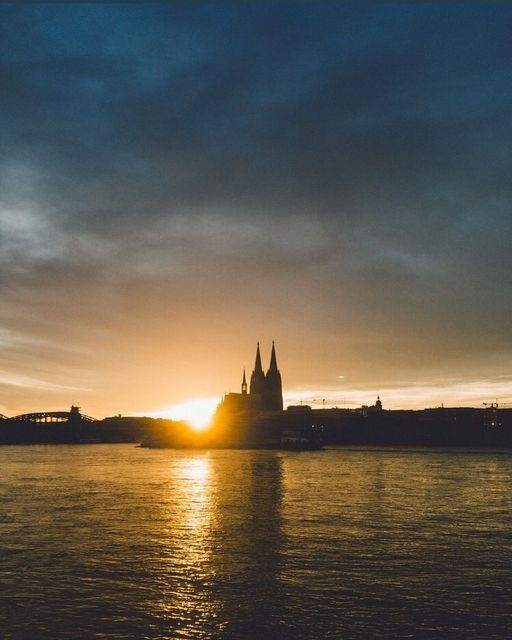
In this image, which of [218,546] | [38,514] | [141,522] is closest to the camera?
[218,546]

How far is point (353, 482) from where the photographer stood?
75125 millimetres

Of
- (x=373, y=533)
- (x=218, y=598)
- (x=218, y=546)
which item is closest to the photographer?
(x=218, y=598)

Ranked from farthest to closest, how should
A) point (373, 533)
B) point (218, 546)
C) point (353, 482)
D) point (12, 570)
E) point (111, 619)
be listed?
point (353, 482) → point (373, 533) → point (218, 546) → point (12, 570) → point (111, 619)

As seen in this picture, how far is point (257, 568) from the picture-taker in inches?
1112

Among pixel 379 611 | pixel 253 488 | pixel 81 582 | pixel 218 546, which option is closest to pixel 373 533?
pixel 218 546

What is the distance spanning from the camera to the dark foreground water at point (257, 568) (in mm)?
20391

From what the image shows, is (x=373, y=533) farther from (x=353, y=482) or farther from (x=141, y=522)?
(x=353, y=482)

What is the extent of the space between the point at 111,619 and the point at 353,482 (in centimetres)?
5819

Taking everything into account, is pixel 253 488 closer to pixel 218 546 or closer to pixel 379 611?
pixel 218 546

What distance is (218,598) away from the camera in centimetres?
2328

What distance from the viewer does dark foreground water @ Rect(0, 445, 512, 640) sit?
66.9 feet

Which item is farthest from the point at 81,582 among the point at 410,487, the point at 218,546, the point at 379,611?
the point at 410,487

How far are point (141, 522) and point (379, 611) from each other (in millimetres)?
25366

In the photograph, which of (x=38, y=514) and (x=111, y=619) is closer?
(x=111, y=619)
